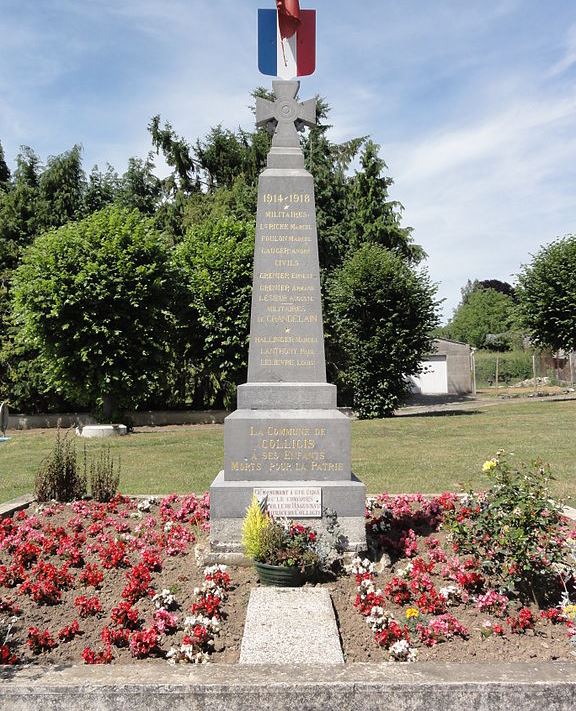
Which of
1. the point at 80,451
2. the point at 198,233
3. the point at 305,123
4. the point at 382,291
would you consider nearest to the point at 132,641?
the point at 305,123

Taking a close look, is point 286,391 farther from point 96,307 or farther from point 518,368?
point 518,368

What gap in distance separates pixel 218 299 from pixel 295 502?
62.5 feet

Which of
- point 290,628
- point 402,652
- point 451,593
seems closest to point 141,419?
point 451,593

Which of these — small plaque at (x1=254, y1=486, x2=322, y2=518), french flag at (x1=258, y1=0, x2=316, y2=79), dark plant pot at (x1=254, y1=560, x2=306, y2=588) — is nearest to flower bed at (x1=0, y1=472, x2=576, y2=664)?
dark plant pot at (x1=254, y1=560, x2=306, y2=588)

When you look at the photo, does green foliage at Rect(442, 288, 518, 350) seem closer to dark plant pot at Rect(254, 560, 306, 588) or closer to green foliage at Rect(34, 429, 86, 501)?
green foliage at Rect(34, 429, 86, 501)

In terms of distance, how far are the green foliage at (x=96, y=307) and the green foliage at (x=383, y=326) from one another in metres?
7.52

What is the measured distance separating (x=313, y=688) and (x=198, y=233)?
2444 centimetres

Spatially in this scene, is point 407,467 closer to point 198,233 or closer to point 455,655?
point 455,655

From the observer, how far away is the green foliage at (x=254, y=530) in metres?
5.57

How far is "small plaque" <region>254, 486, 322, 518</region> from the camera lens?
614 centimetres

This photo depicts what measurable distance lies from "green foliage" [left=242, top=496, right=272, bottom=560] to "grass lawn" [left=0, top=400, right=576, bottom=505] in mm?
3880

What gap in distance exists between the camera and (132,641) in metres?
4.30

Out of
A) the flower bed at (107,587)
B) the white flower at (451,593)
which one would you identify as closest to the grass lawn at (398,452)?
the flower bed at (107,587)

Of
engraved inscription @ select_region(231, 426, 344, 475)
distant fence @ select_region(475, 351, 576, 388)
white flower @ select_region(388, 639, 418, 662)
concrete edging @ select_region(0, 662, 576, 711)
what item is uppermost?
distant fence @ select_region(475, 351, 576, 388)
